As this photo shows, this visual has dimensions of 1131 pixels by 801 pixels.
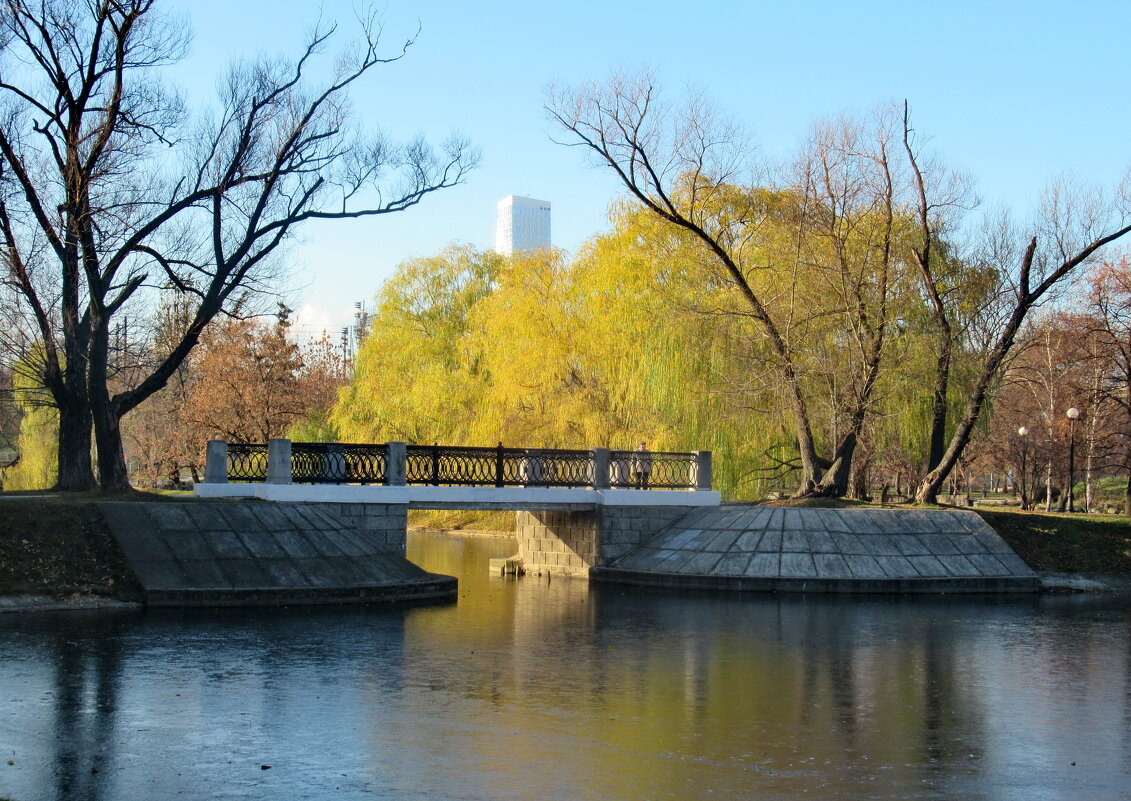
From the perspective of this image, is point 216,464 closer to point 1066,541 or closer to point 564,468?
point 564,468

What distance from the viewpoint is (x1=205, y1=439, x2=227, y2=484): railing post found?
2548cm

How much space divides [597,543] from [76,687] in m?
17.7

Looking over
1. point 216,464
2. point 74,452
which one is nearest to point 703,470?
point 216,464

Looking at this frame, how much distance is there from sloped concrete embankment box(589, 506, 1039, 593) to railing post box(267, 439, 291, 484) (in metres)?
8.22

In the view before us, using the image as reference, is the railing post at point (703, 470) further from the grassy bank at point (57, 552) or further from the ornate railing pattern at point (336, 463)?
the grassy bank at point (57, 552)

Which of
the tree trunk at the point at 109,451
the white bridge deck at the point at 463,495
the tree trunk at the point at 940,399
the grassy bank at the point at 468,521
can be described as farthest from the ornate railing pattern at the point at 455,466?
the grassy bank at the point at 468,521

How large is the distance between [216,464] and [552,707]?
1513 cm

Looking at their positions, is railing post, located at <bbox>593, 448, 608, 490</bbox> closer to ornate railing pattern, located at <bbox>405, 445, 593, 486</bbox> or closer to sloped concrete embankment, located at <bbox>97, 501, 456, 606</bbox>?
ornate railing pattern, located at <bbox>405, 445, 593, 486</bbox>

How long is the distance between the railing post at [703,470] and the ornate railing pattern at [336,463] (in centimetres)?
874

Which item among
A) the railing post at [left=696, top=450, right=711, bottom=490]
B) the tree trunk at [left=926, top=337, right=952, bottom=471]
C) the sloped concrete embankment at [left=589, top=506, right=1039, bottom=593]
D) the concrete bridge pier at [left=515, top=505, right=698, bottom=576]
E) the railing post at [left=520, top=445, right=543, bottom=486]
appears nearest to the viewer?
the sloped concrete embankment at [left=589, top=506, right=1039, bottom=593]

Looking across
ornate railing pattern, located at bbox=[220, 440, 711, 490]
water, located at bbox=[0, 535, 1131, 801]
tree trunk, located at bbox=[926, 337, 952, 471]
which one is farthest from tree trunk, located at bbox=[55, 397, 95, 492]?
tree trunk, located at bbox=[926, 337, 952, 471]

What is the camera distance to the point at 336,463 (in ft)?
85.6

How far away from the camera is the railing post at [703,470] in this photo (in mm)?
30797

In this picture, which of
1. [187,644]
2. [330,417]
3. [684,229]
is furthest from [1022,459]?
[187,644]
